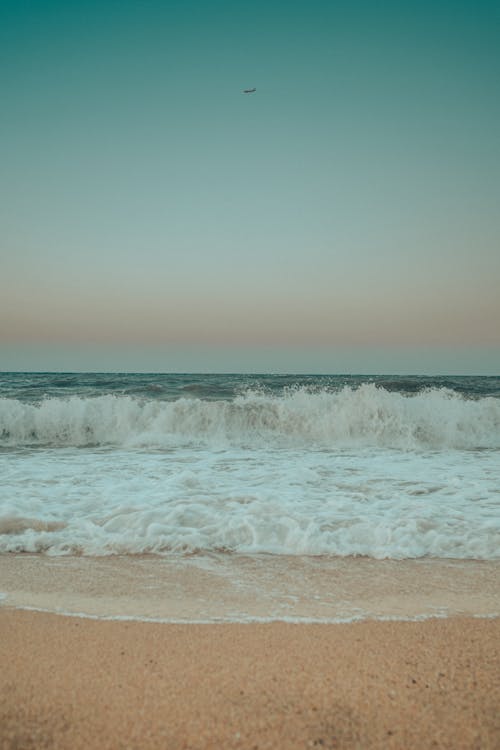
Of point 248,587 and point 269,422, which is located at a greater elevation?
point 269,422

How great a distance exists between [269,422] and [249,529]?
7599 mm

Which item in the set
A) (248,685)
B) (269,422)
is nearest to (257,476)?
(248,685)

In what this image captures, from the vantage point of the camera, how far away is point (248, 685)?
180 centimetres

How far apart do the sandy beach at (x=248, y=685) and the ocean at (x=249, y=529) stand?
290 millimetres

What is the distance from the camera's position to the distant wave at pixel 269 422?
1033 centimetres

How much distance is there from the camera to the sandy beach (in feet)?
5.03

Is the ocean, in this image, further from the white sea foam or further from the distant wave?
the distant wave

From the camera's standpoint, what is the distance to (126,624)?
2377mm

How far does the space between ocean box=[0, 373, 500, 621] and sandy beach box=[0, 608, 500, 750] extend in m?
0.29

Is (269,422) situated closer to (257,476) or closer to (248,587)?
(257,476)

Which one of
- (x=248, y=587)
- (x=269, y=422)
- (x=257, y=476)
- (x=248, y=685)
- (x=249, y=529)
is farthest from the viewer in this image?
(x=269, y=422)

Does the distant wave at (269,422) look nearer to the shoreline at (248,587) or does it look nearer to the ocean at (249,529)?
the ocean at (249,529)

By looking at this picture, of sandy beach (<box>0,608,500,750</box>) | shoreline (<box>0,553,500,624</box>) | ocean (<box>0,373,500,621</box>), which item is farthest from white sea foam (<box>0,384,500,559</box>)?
sandy beach (<box>0,608,500,750</box>)

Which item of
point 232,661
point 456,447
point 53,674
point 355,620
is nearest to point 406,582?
point 355,620
